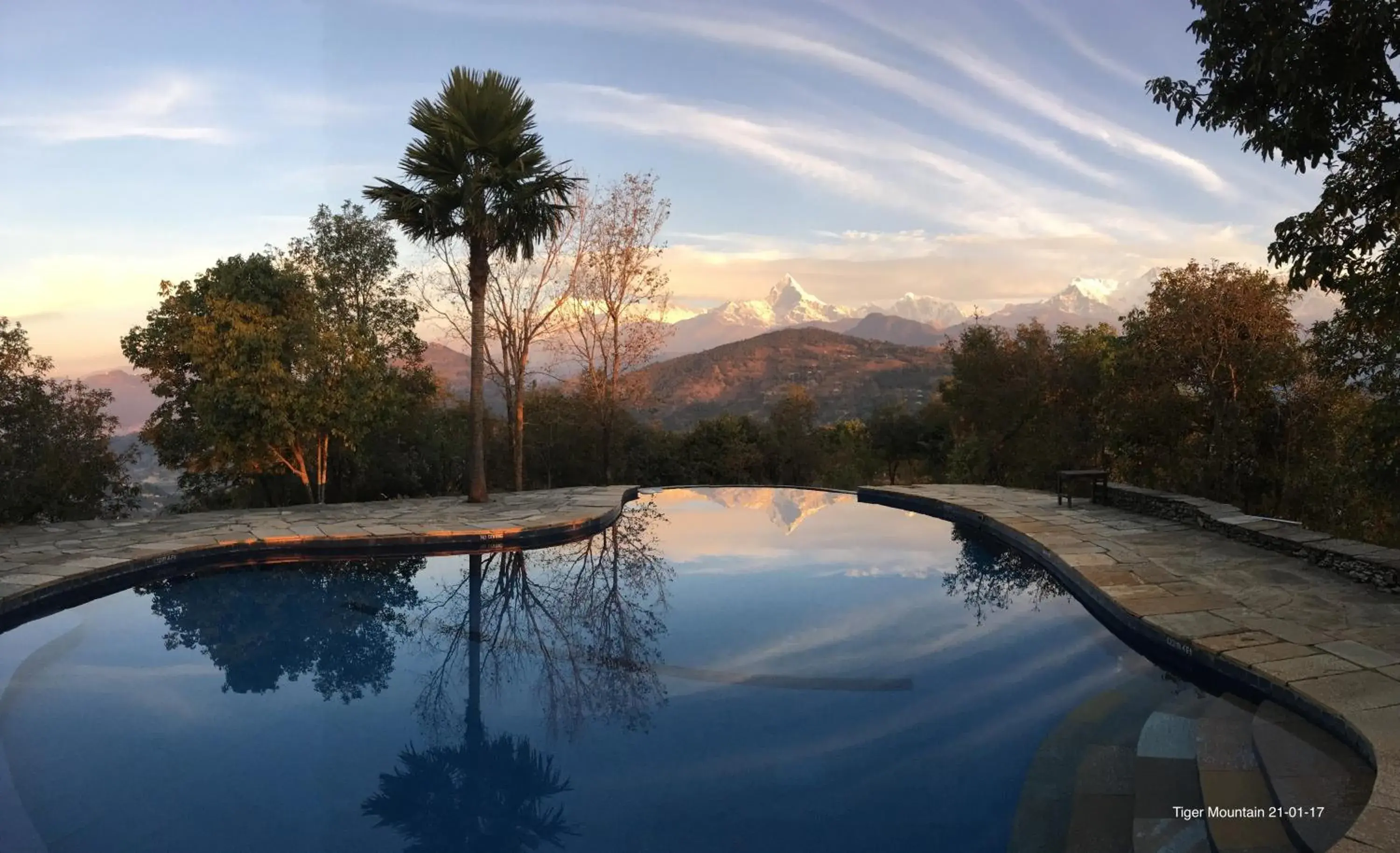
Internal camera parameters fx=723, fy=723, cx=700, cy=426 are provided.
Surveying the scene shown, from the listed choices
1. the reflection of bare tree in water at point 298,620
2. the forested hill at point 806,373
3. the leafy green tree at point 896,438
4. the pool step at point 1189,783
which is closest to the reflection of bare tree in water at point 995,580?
the pool step at point 1189,783

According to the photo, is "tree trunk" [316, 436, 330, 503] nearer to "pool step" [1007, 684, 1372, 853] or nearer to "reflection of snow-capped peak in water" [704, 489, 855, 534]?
"reflection of snow-capped peak in water" [704, 489, 855, 534]

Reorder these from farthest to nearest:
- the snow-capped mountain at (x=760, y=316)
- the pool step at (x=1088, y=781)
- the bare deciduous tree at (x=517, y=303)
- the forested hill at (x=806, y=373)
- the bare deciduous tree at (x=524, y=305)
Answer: the snow-capped mountain at (x=760, y=316)
the forested hill at (x=806, y=373)
the bare deciduous tree at (x=524, y=305)
the bare deciduous tree at (x=517, y=303)
the pool step at (x=1088, y=781)

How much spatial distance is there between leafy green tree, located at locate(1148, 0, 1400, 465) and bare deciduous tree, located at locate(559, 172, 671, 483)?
442 inches

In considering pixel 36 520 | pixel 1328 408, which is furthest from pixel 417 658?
pixel 1328 408

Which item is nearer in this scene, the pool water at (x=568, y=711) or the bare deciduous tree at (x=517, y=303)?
the pool water at (x=568, y=711)

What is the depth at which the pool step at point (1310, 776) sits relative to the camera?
3045 mm

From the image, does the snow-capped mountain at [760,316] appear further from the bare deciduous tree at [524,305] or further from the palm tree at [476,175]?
the palm tree at [476,175]

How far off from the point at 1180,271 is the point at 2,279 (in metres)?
19.1

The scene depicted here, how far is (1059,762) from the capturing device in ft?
13.9

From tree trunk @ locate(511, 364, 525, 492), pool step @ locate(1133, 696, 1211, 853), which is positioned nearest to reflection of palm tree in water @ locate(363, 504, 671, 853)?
pool step @ locate(1133, 696, 1211, 853)

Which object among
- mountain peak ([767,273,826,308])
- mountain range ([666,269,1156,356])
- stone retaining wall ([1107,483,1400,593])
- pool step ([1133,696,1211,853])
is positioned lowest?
pool step ([1133,696,1211,853])

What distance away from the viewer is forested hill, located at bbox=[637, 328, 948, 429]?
29.7 metres

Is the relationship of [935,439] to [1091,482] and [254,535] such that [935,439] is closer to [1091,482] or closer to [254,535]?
[1091,482]

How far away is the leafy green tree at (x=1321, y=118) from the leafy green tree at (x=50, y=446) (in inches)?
589
